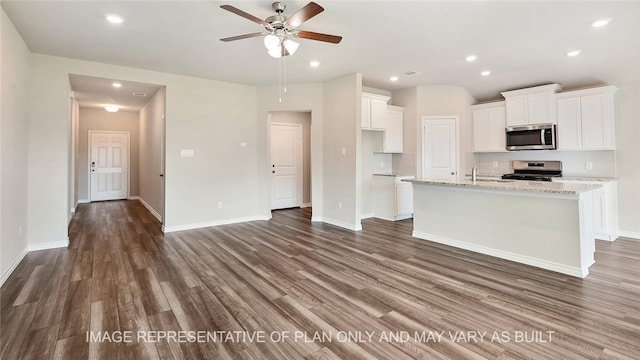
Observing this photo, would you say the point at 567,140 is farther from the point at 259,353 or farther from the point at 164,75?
the point at 164,75

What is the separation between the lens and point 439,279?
303 cm

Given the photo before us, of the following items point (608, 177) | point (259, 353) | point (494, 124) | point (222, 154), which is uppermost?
point (494, 124)

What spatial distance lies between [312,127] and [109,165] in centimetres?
699

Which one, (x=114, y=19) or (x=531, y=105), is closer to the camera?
(x=114, y=19)

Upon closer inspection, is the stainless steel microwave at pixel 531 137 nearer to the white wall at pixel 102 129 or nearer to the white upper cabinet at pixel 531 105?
the white upper cabinet at pixel 531 105

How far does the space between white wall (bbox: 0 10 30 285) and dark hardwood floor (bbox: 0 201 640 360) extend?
0.31m

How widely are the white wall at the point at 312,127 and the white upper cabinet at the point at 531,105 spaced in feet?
11.8

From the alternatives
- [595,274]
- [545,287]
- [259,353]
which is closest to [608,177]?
[595,274]

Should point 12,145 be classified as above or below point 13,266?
above

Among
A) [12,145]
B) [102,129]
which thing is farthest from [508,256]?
[102,129]

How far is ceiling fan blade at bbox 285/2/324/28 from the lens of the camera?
7.67 ft

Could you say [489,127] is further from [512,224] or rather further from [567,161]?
[512,224]

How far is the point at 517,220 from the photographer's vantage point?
3.53 meters

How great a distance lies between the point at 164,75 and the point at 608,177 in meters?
7.61
